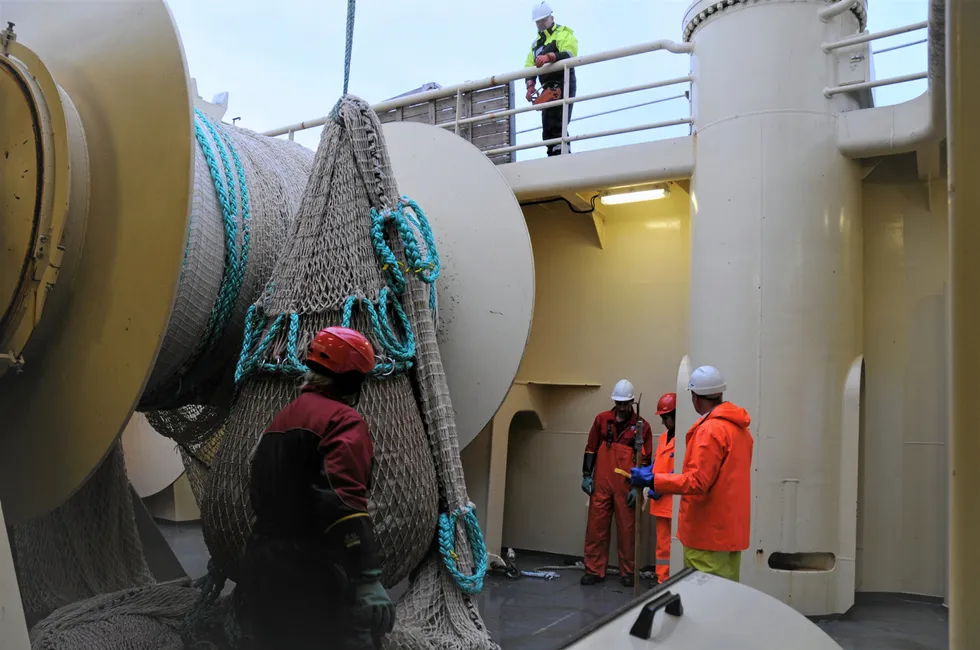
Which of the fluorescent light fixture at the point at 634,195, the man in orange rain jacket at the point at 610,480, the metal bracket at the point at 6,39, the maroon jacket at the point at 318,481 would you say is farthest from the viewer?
the fluorescent light fixture at the point at 634,195

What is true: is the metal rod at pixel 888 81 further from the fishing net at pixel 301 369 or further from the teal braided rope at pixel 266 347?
the teal braided rope at pixel 266 347

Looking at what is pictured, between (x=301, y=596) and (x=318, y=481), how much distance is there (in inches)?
11.3

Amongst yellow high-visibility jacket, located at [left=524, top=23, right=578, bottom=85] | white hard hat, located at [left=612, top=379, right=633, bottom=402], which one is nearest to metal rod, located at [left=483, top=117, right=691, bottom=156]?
yellow high-visibility jacket, located at [left=524, top=23, right=578, bottom=85]

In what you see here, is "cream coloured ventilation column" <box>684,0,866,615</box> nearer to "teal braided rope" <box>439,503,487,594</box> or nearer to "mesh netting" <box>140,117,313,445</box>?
"teal braided rope" <box>439,503,487,594</box>

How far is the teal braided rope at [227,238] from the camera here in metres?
3.00

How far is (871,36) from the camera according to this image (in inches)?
184

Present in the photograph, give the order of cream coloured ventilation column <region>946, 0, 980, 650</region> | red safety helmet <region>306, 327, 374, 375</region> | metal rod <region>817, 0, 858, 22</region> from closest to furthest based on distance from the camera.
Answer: cream coloured ventilation column <region>946, 0, 980, 650</region> → red safety helmet <region>306, 327, 374, 375</region> → metal rod <region>817, 0, 858, 22</region>

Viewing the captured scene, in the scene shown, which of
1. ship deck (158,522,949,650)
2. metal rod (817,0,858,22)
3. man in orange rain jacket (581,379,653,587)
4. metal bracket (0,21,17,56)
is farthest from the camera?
man in orange rain jacket (581,379,653,587)

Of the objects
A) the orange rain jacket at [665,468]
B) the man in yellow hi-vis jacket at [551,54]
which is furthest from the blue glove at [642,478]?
the man in yellow hi-vis jacket at [551,54]

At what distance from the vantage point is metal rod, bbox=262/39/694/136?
544 cm

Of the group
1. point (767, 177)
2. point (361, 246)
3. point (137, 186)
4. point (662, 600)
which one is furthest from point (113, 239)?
point (767, 177)

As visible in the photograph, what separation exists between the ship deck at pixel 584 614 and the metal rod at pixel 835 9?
12.6ft

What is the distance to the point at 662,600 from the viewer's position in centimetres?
183

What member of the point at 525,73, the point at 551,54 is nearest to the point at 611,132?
the point at 525,73
